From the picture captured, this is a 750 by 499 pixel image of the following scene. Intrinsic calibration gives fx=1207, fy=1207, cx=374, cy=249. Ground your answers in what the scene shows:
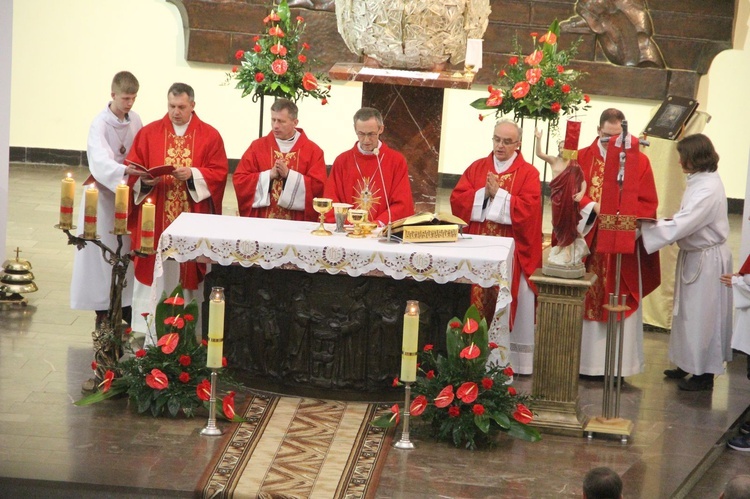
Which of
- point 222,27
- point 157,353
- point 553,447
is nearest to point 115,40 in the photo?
point 222,27

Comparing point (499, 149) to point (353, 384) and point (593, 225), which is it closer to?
point (593, 225)

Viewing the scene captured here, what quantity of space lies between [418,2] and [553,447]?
9.77 ft

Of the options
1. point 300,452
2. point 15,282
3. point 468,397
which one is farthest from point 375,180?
point 15,282

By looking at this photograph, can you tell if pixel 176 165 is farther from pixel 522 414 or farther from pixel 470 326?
pixel 522 414

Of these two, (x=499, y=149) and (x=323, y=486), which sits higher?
(x=499, y=149)

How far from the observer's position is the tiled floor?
576cm

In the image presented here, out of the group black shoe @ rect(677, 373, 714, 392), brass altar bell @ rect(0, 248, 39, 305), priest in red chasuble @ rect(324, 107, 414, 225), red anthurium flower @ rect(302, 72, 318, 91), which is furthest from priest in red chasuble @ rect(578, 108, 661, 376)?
brass altar bell @ rect(0, 248, 39, 305)

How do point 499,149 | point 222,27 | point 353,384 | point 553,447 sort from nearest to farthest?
1. point 553,447
2. point 353,384
3. point 499,149
4. point 222,27

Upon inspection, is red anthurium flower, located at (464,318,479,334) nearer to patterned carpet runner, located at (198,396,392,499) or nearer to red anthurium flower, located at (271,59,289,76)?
patterned carpet runner, located at (198,396,392,499)

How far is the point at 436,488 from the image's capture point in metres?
5.81

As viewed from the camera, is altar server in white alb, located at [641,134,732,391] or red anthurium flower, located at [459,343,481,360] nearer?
red anthurium flower, located at [459,343,481,360]

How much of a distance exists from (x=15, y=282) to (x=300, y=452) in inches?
137

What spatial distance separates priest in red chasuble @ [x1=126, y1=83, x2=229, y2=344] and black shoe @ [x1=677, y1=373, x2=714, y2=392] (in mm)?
3206

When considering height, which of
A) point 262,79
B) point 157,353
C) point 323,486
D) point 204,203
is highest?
point 262,79
